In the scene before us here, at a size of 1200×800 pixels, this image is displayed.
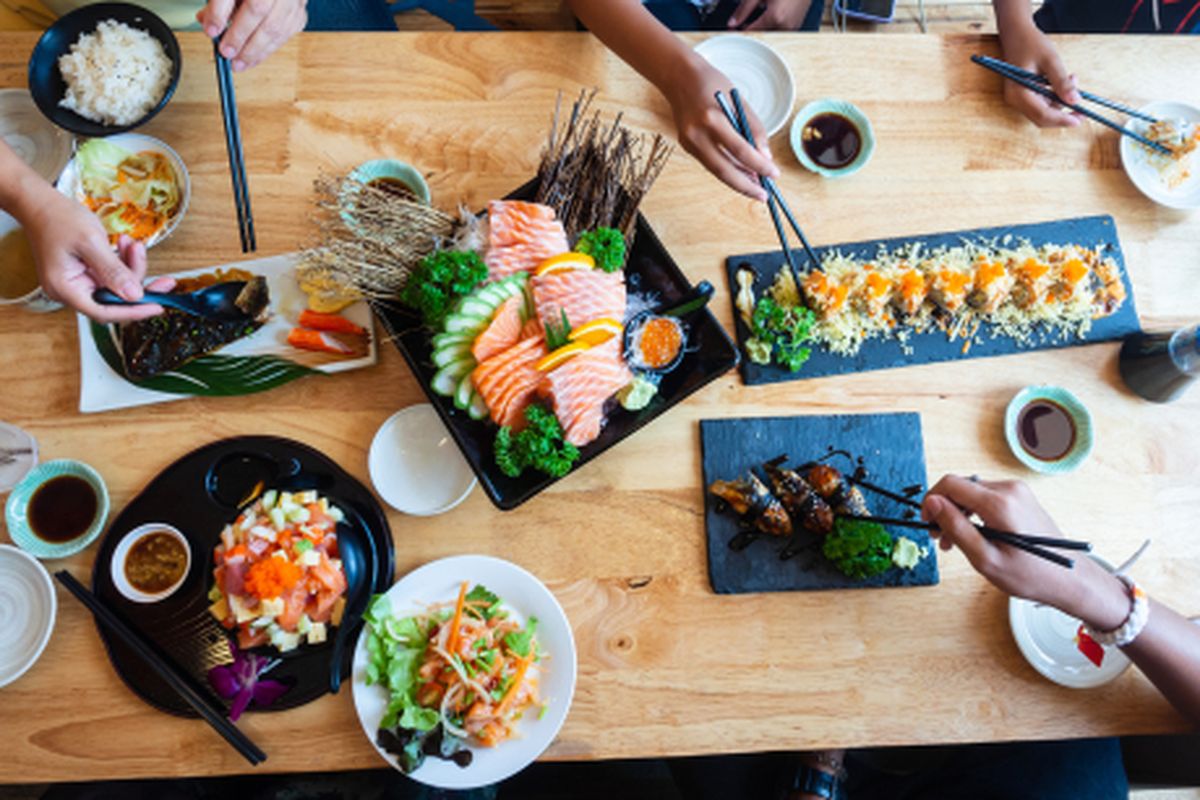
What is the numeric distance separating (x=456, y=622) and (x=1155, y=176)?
8.45ft

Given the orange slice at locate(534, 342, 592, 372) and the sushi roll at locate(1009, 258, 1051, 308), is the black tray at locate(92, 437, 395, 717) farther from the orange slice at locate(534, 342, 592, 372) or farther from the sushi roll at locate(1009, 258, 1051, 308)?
the sushi roll at locate(1009, 258, 1051, 308)

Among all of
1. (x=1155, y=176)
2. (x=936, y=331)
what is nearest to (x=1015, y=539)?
(x=936, y=331)

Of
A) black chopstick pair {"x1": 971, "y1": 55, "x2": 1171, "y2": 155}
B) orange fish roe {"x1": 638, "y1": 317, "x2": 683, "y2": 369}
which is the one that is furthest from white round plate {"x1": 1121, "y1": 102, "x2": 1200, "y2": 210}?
orange fish roe {"x1": 638, "y1": 317, "x2": 683, "y2": 369}

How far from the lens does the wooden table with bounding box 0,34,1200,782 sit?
6.77 feet

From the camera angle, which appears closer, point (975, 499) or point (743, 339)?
point (975, 499)

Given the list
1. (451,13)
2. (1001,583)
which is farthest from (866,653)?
(451,13)

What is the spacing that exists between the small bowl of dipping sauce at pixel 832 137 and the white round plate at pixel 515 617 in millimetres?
1566

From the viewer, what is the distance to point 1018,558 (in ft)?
6.21

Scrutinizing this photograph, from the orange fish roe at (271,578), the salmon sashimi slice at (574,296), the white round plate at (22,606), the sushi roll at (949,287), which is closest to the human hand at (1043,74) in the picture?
the sushi roll at (949,287)

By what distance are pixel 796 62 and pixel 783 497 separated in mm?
1436

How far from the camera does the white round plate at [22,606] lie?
6.63 feet

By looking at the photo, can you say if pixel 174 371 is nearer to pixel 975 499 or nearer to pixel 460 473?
pixel 460 473

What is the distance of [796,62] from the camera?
2.50 metres

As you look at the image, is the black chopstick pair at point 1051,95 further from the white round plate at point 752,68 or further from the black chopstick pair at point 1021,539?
the black chopstick pair at point 1021,539
